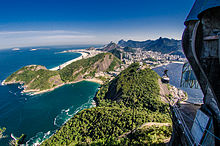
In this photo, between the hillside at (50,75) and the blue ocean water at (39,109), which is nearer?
the blue ocean water at (39,109)

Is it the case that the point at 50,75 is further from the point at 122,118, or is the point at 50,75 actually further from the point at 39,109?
the point at 122,118

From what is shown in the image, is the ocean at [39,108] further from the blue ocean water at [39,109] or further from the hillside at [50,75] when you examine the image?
the hillside at [50,75]

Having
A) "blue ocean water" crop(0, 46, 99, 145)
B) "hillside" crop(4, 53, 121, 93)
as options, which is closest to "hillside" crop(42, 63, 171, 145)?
"blue ocean water" crop(0, 46, 99, 145)

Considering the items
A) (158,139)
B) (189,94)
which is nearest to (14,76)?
(158,139)

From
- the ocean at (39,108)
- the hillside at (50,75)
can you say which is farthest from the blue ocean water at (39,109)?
the hillside at (50,75)

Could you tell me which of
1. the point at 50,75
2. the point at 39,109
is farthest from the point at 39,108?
the point at 50,75
